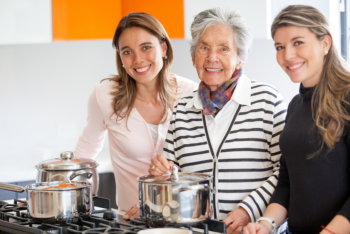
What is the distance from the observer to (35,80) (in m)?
3.48

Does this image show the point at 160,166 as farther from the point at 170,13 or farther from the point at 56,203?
the point at 170,13

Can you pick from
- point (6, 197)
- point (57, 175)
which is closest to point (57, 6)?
point (6, 197)

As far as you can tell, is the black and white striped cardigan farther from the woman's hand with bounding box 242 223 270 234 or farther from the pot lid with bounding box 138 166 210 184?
the pot lid with bounding box 138 166 210 184

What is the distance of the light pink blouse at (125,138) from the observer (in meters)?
2.10

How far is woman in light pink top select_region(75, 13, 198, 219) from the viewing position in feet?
6.77

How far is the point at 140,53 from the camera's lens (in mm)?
2059

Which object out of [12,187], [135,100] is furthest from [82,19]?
[12,187]

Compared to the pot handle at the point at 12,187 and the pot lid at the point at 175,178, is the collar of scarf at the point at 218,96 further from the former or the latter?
the pot handle at the point at 12,187

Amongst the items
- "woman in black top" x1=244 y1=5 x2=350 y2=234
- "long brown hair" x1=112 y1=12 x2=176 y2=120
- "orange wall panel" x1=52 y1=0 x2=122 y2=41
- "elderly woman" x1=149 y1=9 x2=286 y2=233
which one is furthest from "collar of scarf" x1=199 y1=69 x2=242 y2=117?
"orange wall panel" x1=52 y1=0 x2=122 y2=41

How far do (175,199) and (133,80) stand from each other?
3.08 feet

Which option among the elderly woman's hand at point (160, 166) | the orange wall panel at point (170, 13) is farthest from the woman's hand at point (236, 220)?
the orange wall panel at point (170, 13)

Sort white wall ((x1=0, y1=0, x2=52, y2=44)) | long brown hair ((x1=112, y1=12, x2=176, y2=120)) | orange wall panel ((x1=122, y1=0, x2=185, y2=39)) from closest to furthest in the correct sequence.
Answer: long brown hair ((x1=112, y1=12, x2=176, y2=120)) < orange wall panel ((x1=122, y1=0, x2=185, y2=39)) < white wall ((x1=0, y1=0, x2=52, y2=44))

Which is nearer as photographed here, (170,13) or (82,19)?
(170,13)

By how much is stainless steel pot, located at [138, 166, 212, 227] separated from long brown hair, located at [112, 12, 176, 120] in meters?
0.78
